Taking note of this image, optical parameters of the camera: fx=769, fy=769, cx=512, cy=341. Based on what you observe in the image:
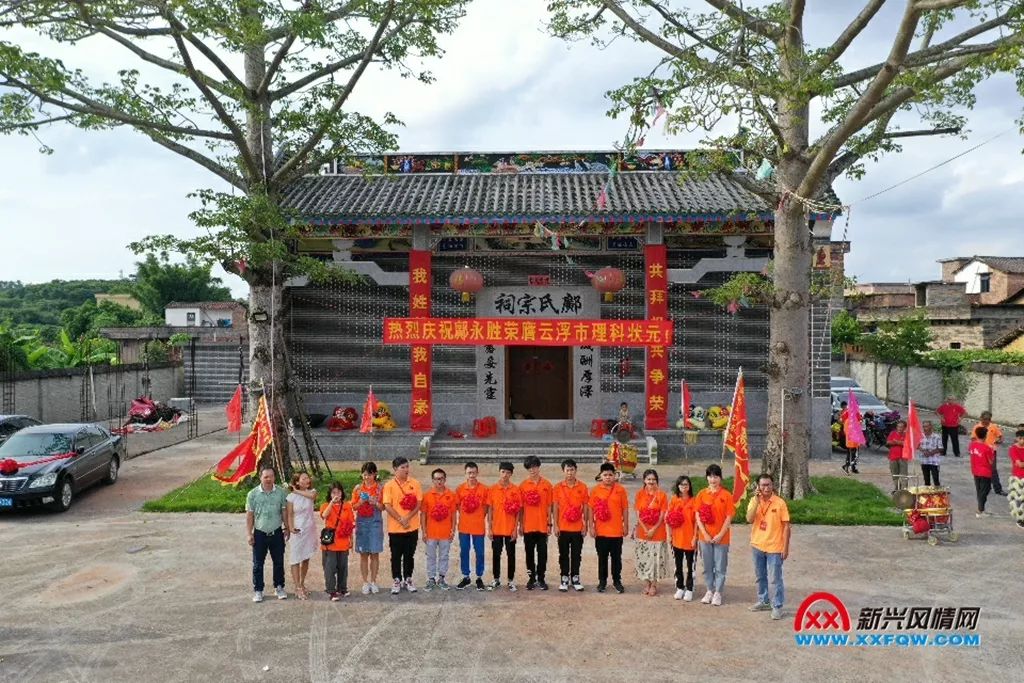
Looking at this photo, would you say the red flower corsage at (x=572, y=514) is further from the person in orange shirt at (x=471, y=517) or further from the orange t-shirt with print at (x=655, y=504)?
the person in orange shirt at (x=471, y=517)

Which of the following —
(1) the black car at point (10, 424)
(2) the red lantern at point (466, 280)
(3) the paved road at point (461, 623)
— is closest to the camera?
(3) the paved road at point (461, 623)

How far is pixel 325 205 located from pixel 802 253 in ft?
30.7

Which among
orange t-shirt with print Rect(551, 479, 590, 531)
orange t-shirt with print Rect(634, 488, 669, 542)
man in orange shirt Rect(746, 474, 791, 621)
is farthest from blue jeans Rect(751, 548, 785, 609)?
orange t-shirt with print Rect(551, 479, 590, 531)

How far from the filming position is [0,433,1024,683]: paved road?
19.5ft

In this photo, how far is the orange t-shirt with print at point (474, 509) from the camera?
7.51 m

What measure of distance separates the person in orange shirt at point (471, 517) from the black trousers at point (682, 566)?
6.24ft

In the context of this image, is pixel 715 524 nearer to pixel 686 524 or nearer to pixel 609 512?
pixel 686 524

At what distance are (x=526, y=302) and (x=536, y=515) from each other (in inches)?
358

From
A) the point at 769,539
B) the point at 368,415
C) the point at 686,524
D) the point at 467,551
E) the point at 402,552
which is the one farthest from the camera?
the point at 368,415

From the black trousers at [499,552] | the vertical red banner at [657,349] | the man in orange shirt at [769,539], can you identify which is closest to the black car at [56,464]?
the black trousers at [499,552]

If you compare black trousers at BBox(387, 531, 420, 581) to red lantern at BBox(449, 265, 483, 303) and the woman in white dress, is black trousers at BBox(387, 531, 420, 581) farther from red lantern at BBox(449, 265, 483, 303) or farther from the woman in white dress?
red lantern at BBox(449, 265, 483, 303)

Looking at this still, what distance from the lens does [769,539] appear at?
6852 millimetres

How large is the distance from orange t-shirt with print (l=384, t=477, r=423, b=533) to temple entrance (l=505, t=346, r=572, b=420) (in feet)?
31.1

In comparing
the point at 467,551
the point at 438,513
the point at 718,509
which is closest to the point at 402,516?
the point at 438,513
